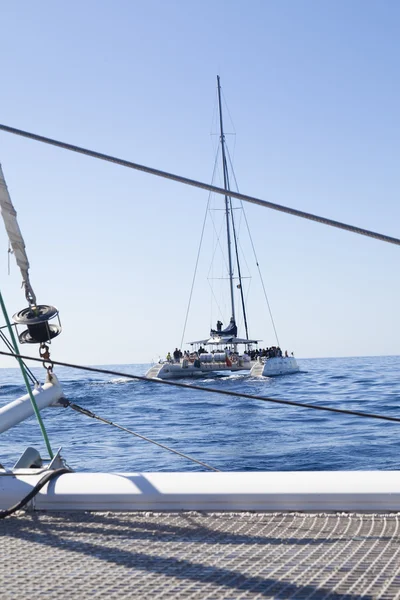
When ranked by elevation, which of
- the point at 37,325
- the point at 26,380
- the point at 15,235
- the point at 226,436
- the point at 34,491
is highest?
the point at 15,235

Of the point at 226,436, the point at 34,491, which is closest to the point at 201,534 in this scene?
the point at 34,491

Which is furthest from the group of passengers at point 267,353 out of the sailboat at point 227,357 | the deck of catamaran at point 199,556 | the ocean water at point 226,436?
the deck of catamaran at point 199,556

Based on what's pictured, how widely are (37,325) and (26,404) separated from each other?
0.83 m

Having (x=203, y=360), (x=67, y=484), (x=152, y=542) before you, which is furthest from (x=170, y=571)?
(x=203, y=360)

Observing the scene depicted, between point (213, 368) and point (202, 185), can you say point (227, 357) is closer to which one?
point (213, 368)

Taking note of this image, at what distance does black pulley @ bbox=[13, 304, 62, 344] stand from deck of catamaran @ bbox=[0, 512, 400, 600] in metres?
2.20

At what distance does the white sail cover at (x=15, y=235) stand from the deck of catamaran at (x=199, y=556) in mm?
2596

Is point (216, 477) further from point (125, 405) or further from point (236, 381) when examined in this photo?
point (236, 381)

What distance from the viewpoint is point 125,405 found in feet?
89.0

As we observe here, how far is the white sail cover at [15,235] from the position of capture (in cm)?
553

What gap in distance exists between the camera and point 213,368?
4641 centimetres

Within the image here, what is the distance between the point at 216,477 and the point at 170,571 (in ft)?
2.81

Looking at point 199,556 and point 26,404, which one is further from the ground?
point 26,404

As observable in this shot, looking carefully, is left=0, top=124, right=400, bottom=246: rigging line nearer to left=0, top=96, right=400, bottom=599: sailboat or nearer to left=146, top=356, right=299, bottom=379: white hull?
left=0, top=96, right=400, bottom=599: sailboat
